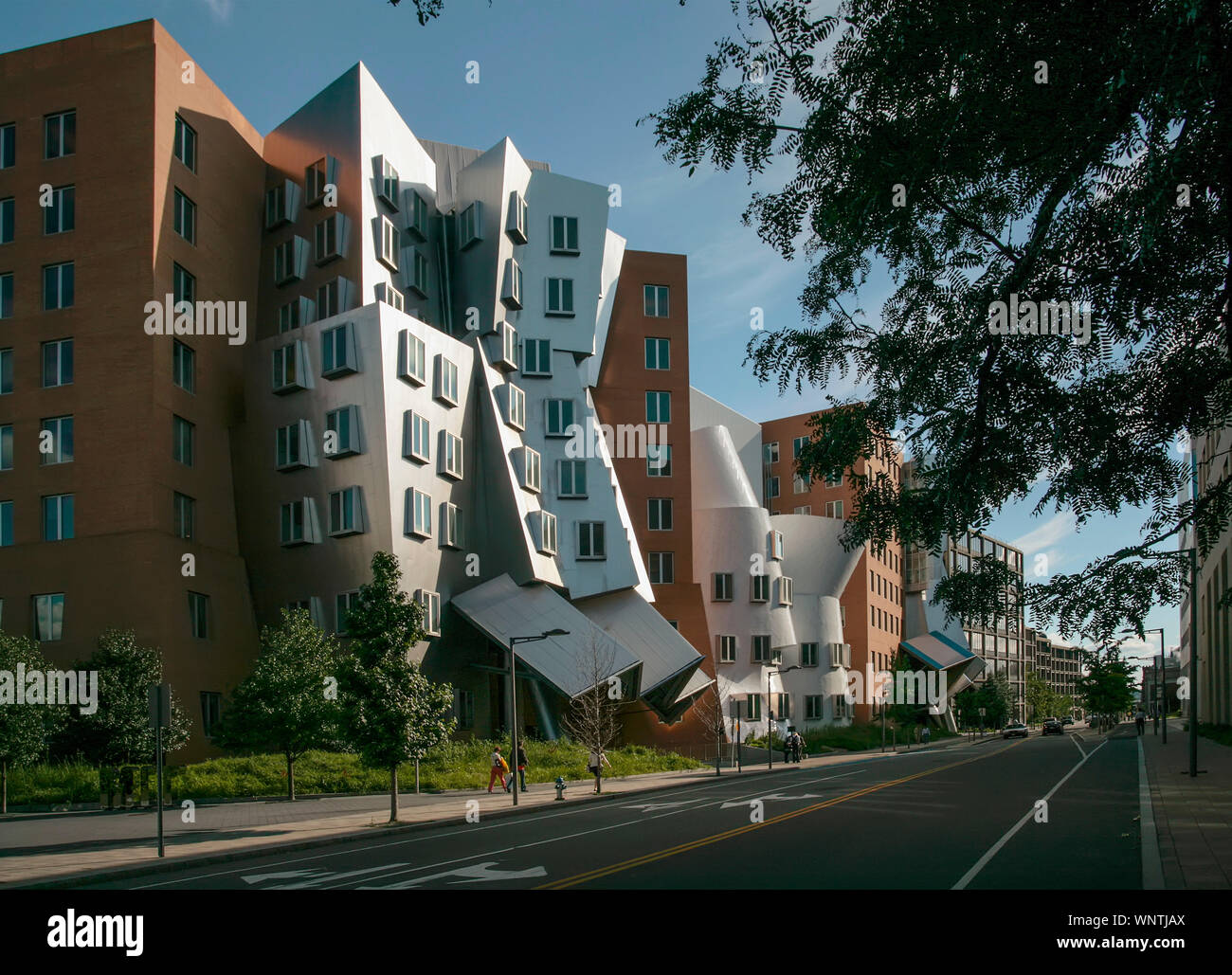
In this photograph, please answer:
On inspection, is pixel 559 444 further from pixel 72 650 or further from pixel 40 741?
pixel 40 741

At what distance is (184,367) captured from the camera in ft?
146

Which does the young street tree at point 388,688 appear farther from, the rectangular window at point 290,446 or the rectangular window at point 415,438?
the rectangular window at point 290,446

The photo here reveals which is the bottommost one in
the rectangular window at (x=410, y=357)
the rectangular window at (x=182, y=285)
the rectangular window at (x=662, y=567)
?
the rectangular window at (x=662, y=567)

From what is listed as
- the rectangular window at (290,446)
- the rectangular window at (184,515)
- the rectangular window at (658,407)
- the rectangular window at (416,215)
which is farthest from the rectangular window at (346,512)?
the rectangular window at (658,407)

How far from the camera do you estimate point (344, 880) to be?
15312 millimetres

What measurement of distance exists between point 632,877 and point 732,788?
21.8 meters

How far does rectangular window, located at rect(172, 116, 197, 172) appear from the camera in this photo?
4478 cm

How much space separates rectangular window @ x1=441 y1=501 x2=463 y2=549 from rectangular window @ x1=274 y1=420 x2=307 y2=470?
6.23m

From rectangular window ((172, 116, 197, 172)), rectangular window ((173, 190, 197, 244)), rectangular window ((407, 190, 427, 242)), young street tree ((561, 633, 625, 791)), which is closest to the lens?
rectangular window ((173, 190, 197, 244))

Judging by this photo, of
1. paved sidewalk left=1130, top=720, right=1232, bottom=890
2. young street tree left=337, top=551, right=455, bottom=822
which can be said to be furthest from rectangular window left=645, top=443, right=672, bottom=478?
young street tree left=337, top=551, right=455, bottom=822

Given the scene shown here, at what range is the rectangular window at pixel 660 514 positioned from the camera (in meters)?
63.6

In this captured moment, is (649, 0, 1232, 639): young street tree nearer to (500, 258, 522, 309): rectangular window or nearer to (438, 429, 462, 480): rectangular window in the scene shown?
(438, 429, 462, 480): rectangular window

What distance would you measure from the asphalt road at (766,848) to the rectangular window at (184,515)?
1913 cm

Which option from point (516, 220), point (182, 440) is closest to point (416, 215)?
point (516, 220)
